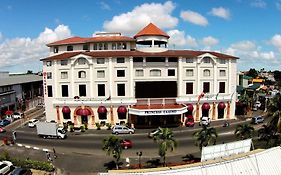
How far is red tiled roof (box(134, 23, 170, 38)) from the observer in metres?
70.9

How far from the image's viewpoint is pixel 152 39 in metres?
70.6

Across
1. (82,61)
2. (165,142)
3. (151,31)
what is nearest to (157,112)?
(82,61)

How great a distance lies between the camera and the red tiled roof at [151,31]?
→ 7088 centimetres

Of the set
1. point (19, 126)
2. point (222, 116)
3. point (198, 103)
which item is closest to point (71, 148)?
point (19, 126)

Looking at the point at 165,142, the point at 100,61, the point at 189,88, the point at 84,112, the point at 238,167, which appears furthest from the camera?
the point at 189,88

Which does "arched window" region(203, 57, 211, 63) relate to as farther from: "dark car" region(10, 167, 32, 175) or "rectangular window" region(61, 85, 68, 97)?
"dark car" region(10, 167, 32, 175)

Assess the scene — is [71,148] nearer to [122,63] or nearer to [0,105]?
[122,63]

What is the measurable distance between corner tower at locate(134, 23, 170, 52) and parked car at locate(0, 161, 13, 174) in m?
42.3

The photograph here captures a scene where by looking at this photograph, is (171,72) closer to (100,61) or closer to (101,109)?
(100,61)

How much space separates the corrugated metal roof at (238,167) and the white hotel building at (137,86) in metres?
36.5

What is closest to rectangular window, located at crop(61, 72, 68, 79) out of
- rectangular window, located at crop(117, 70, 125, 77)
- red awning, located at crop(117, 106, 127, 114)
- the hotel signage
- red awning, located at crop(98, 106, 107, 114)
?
red awning, located at crop(98, 106, 107, 114)

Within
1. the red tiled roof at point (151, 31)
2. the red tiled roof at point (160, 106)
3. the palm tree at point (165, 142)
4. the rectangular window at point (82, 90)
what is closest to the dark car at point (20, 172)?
the palm tree at point (165, 142)

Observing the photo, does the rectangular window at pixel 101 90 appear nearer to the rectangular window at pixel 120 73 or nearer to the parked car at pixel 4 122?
the rectangular window at pixel 120 73

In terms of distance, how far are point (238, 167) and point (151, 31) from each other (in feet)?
172
